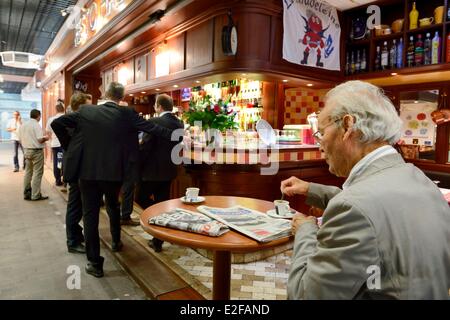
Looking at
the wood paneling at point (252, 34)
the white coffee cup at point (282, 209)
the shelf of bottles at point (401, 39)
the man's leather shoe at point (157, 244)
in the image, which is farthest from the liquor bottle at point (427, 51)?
the man's leather shoe at point (157, 244)

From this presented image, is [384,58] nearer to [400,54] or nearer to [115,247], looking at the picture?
[400,54]

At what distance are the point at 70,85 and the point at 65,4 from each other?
2.04 meters

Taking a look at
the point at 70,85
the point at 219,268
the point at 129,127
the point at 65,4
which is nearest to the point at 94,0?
the point at 65,4

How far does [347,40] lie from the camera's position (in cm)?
481

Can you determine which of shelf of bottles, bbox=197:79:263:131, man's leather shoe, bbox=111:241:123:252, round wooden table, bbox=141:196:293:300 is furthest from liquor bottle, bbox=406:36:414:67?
man's leather shoe, bbox=111:241:123:252

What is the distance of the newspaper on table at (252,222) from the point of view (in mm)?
1496

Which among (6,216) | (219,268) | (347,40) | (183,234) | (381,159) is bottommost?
(6,216)

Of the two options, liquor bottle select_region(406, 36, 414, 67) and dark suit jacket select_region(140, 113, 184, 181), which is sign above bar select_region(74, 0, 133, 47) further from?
liquor bottle select_region(406, 36, 414, 67)

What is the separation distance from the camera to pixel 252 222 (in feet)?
5.52

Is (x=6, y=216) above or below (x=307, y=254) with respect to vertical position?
below

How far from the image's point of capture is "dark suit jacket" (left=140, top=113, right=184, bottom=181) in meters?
3.62

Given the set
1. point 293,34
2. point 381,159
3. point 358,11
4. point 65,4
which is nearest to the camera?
point 381,159

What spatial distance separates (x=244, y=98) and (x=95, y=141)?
11.2 feet

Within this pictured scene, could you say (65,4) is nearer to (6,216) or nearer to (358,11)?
(6,216)
